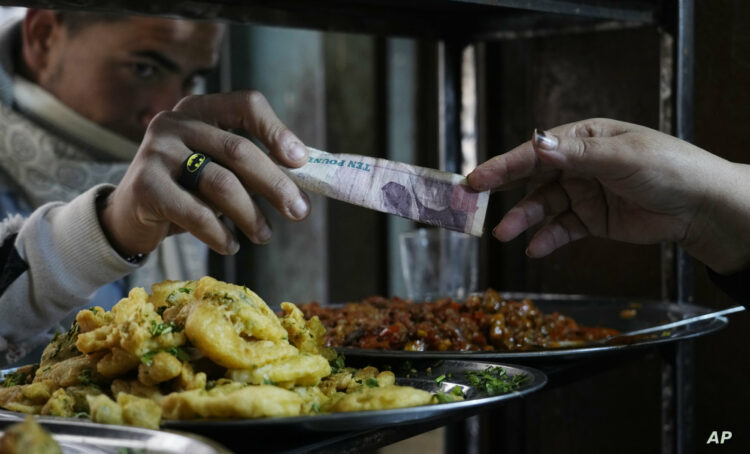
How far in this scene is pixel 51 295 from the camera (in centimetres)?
169

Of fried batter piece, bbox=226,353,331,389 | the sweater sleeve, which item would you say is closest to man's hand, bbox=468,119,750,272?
fried batter piece, bbox=226,353,331,389

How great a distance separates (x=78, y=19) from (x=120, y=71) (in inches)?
8.7

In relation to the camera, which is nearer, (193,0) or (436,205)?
(436,205)

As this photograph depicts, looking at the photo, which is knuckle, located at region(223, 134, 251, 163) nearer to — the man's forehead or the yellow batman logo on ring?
the yellow batman logo on ring

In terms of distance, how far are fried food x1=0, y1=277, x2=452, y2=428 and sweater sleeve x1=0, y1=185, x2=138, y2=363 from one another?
493mm

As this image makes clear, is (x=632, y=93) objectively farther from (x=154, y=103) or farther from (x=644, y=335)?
(x=154, y=103)

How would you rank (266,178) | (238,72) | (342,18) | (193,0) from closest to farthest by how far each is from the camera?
(266,178)
(193,0)
(342,18)
(238,72)

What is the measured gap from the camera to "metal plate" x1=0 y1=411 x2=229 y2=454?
33.1 inches

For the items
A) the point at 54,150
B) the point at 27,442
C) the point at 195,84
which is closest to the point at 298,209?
the point at 27,442

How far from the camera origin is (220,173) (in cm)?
139

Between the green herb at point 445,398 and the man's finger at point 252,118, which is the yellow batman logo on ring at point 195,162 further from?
the green herb at point 445,398

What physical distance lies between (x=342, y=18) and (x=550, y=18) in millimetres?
522

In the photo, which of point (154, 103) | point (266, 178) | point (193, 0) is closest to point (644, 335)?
point (266, 178)

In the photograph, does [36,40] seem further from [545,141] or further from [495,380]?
[495,380]
